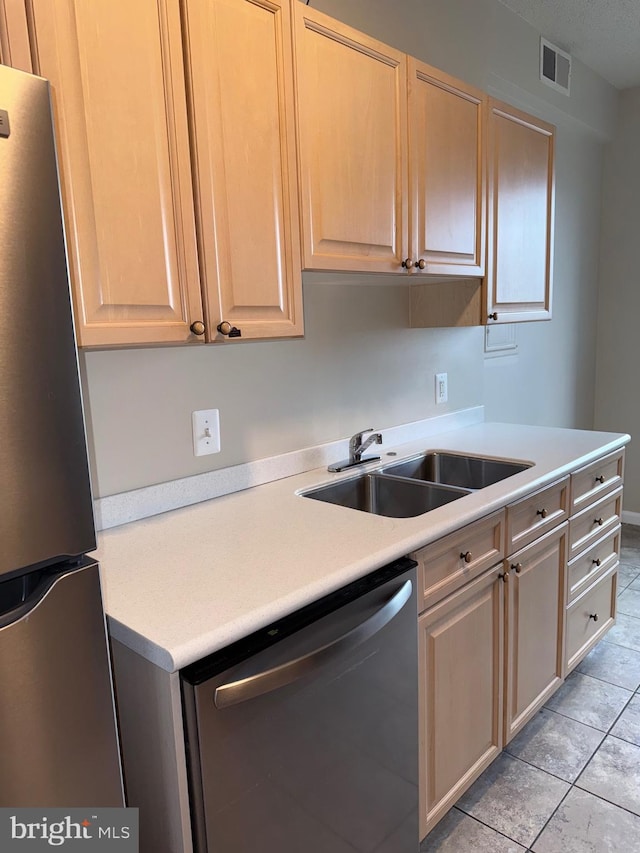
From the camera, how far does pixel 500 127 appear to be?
2162 mm

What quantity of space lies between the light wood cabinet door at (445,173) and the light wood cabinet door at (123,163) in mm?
824

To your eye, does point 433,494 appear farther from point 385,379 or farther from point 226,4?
point 226,4

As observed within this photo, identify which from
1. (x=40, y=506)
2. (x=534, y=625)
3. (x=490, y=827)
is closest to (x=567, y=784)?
(x=490, y=827)

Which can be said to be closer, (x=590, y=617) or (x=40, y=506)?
(x=40, y=506)

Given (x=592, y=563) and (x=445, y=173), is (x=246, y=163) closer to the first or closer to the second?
(x=445, y=173)

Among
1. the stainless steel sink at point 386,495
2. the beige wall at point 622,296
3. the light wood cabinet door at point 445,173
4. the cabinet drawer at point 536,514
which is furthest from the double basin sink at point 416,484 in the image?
the beige wall at point 622,296

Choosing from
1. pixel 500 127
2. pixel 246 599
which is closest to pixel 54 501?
pixel 246 599

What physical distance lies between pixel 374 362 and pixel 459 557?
37.7 inches

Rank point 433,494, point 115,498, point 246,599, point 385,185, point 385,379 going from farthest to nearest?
point 385,379 < point 433,494 < point 385,185 < point 115,498 < point 246,599

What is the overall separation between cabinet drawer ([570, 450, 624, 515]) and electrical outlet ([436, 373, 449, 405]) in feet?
2.29

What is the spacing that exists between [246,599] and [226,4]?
1.27 metres

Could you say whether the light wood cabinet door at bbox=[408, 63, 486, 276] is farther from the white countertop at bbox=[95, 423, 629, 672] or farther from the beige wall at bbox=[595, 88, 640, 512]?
the beige wall at bbox=[595, 88, 640, 512]

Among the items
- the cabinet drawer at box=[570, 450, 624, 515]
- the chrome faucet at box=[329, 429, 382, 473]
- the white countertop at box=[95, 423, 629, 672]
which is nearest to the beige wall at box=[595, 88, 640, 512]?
the cabinet drawer at box=[570, 450, 624, 515]

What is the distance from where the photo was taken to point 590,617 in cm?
235
